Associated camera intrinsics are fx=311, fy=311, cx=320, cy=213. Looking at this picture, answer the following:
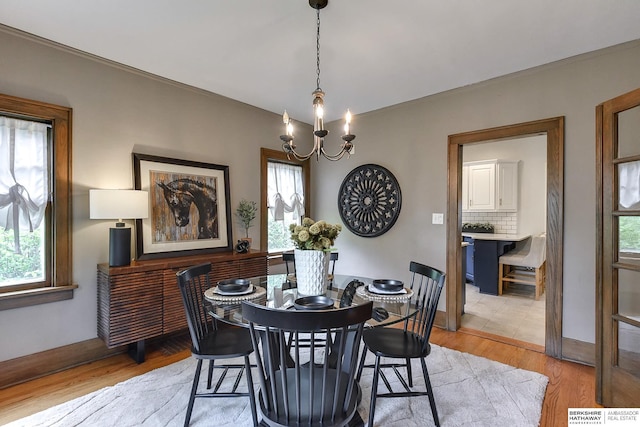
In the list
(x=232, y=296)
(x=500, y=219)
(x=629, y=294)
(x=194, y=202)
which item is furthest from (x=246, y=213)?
(x=500, y=219)

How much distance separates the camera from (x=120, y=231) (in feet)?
8.67

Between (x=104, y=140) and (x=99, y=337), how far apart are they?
1.75 m

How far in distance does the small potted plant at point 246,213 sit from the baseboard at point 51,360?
171cm

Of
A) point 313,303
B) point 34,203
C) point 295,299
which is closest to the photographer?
point 313,303

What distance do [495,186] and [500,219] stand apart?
2.23 feet

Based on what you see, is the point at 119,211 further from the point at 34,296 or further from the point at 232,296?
the point at 232,296

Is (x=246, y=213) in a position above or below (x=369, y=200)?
below

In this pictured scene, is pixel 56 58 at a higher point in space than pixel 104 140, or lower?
higher

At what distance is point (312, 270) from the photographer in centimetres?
205

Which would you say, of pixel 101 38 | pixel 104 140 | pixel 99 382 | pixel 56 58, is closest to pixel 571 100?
pixel 101 38

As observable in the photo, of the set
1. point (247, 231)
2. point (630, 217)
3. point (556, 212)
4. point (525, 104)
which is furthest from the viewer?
point (247, 231)

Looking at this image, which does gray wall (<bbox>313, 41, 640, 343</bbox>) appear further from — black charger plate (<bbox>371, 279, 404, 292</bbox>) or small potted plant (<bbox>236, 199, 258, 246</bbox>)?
black charger plate (<bbox>371, 279, 404, 292</bbox>)

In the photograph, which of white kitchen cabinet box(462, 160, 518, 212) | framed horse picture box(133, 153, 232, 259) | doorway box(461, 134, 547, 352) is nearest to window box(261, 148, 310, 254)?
framed horse picture box(133, 153, 232, 259)

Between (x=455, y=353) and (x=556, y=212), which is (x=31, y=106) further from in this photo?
(x=556, y=212)
